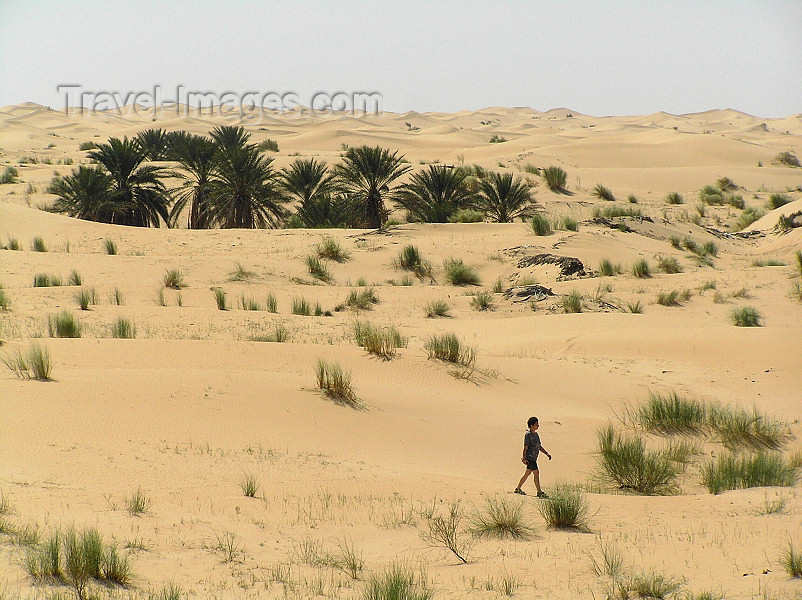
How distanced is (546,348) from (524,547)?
27.7 ft

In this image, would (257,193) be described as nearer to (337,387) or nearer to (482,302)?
(482,302)

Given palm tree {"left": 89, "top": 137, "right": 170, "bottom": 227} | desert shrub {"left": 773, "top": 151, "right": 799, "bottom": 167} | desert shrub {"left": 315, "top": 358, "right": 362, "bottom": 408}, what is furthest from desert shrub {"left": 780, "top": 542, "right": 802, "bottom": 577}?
desert shrub {"left": 773, "top": 151, "right": 799, "bottom": 167}

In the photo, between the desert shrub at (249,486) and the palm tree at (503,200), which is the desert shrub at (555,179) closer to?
the palm tree at (503,200)

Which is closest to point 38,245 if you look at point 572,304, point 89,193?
point 89,193

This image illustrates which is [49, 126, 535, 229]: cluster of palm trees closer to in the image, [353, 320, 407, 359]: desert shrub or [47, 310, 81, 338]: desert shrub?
[353, 320, 407, 359]: desert shrub

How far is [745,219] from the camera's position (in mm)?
30297

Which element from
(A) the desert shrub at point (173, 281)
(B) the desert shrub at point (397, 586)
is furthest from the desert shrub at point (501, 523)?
(A) the desert shrub at point (173, 281)

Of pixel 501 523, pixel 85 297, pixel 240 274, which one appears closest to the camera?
pixel 501 523

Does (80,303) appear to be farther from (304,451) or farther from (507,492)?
(507,492)

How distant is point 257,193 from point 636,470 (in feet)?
70.4

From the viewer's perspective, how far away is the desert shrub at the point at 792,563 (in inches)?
188

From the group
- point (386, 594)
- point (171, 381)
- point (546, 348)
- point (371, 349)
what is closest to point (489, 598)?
point (386, 594)

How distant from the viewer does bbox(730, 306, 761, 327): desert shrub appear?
15422 millimetres

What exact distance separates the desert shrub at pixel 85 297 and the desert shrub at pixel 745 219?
22984mm
